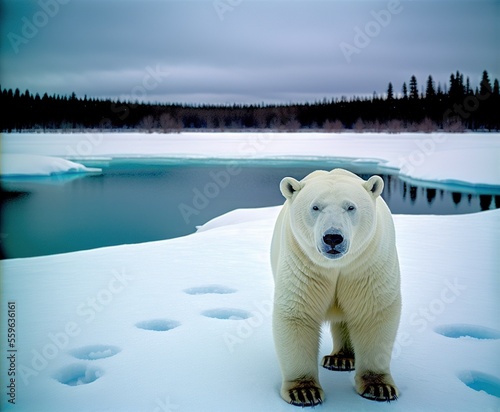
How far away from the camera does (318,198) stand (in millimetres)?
1987

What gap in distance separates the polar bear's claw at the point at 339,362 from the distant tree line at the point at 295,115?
63.0 feet

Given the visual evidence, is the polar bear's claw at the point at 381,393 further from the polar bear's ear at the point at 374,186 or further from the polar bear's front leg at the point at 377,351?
the polar bear's ear at the point at 374,186

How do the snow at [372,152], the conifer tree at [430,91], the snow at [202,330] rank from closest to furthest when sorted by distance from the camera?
the snow at [202,330] → the snow at [372,152] → the conifer tree at [430,91]

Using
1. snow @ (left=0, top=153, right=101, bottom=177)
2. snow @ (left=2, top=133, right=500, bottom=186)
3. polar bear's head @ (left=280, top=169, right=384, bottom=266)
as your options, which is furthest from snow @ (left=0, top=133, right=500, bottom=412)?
snow @ (left=0, top=153, right=101, bottom=177)

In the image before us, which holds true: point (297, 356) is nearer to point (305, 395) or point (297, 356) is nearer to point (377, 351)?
point (305, 395)

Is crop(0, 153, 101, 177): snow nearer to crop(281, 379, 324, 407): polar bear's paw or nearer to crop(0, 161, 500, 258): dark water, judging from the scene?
crop(0, 161, 500, 258): dark water

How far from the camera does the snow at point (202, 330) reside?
2.14m

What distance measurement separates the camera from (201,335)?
9.20ft

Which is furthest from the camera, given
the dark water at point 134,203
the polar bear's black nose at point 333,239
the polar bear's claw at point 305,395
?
the dark water at point 134,203

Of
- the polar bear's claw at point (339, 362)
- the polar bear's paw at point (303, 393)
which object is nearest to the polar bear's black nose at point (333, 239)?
the polar bear's paw at point (303, 393)

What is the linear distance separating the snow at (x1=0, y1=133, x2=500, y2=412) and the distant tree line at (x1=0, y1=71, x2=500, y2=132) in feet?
55.0

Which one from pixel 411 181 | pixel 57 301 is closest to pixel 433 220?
Answer: pixel 57 301

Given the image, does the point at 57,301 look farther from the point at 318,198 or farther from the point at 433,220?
the point at 433,220

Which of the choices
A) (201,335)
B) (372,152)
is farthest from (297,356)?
(372,152)
